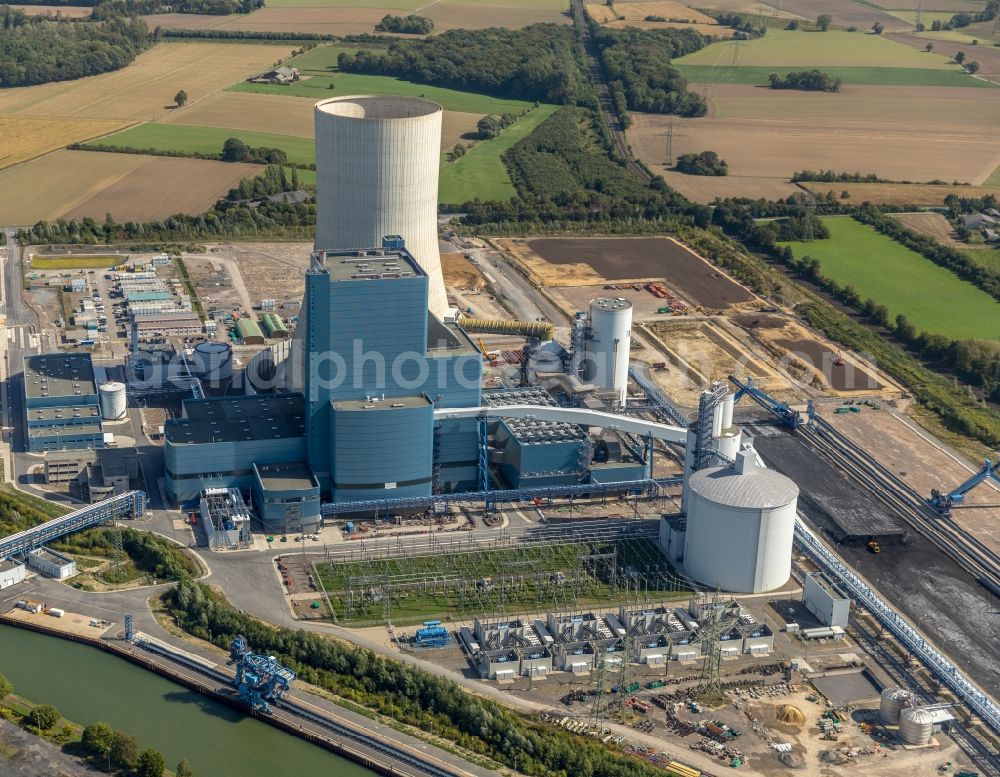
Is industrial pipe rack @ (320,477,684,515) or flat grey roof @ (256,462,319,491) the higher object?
flat grey roof @ (256,462,319,491)

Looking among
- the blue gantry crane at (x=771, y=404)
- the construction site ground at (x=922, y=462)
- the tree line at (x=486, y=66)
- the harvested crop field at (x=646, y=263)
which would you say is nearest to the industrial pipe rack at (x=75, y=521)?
the blue gantry crane at (x=771, y=404)

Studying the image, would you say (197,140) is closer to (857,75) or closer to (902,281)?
A: (902,281)

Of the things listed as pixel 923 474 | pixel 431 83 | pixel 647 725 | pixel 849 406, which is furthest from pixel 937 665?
pixel 431 83

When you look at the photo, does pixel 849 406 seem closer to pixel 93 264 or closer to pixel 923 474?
pixel 923 474

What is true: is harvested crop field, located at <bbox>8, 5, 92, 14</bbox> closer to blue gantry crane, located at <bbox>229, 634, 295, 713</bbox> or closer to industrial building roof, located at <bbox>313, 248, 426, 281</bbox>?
industrial building roof, located at <bbox>313, 248, 426, 281</bbox>

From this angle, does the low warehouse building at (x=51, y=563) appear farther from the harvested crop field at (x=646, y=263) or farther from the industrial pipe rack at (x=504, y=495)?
the harvested crop field at (x=646, y=263)

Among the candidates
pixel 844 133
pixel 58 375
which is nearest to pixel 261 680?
pixel 58 375

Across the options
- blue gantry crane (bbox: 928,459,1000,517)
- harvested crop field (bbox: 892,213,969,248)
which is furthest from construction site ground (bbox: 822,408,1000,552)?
harvested crop field (bbox: 892,213,969,248)
